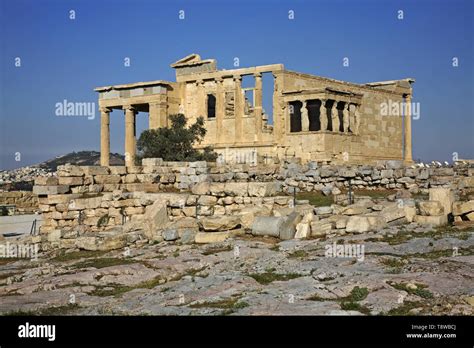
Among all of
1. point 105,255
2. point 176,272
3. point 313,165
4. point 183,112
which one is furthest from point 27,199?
point 176,272

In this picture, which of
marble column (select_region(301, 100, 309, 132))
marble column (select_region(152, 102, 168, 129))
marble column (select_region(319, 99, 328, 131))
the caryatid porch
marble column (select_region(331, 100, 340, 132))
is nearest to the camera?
marble column (select_region(319, 99, 328, 131))

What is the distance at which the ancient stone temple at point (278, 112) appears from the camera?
4253 centimetres

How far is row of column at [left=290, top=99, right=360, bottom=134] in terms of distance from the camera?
41.6 m

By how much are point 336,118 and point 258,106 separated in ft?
17.5

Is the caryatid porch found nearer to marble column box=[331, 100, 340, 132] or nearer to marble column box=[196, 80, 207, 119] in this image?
A: marble column box=[331, 100, 340, 132]

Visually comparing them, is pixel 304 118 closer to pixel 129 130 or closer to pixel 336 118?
pixel 336 118

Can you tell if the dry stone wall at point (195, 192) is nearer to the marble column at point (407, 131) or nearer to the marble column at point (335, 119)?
the marble column at point (335, 119)

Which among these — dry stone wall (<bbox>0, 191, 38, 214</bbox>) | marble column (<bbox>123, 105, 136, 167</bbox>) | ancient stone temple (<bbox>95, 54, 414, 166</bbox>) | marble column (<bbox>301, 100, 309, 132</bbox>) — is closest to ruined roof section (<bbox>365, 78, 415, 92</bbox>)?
ancient stone temple (<bbox>95, 54, 414, 166</bbox>)

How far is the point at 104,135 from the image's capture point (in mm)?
48469

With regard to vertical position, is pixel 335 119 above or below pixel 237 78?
below

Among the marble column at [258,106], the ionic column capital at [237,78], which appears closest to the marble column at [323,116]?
the marble column at [258,106]

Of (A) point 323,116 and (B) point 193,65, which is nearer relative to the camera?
(A) point 323,116

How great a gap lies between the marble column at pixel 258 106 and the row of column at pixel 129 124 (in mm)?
6553

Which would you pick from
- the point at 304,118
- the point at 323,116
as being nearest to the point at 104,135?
the point at 304,118
